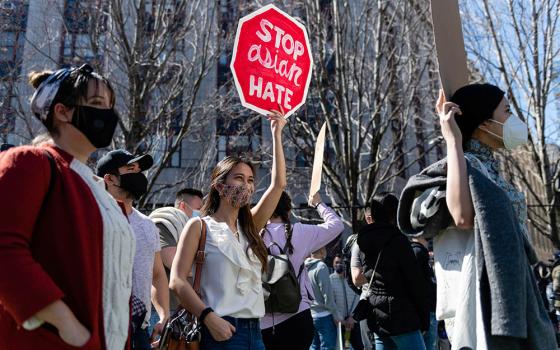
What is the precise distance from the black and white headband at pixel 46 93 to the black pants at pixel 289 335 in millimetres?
2837

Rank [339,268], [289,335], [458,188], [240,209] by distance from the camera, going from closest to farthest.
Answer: [458,188] < [240,209] < [289,335] < [339,268]

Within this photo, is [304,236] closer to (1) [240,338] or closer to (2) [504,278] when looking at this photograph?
(1) [240,338]

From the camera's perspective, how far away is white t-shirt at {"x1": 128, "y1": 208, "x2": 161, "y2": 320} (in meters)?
3.55

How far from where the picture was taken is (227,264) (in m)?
3.05

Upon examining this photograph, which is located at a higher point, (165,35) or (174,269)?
(165,35)

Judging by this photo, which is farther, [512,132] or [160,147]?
[160,147]

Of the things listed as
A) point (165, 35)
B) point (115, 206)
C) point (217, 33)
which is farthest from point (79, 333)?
point (217, 33)

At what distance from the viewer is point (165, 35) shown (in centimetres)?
1194

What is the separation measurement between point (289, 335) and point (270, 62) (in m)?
2.21

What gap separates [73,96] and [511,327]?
197 centimetres

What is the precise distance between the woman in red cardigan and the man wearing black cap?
1603mm

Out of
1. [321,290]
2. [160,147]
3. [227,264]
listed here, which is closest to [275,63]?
[227,264]

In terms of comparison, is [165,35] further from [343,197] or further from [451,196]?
[451,196]

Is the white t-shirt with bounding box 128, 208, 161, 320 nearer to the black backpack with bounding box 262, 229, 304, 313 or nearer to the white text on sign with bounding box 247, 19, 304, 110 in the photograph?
the black backpack with bounding box 262, 229, 304, 313
